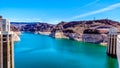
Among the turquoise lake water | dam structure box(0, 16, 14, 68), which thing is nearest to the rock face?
the turquoise lake water

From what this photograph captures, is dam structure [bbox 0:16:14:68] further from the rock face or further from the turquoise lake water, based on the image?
the rock face

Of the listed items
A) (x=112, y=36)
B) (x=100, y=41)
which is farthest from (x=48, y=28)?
(x=112, y=36)

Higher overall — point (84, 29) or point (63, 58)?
point (84, 29)

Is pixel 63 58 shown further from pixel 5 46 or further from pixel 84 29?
pixel 84 29

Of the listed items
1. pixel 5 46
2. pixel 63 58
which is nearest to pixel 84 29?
pixel 63 58

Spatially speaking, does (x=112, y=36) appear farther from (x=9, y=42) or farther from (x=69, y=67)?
(x=9, y=42)

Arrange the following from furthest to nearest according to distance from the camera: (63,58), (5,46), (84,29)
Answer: (84,29) < (63,58) < (5,46)
